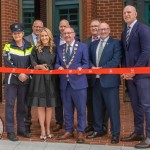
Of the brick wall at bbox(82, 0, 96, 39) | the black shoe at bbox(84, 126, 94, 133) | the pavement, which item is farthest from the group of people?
the brick wall at bbox(82, 0, 96, 39)

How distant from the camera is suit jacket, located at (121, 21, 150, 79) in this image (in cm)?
558

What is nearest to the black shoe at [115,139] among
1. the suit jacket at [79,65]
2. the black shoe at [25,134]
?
the suit jacket at [79,65]

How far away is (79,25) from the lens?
9977 millimetres

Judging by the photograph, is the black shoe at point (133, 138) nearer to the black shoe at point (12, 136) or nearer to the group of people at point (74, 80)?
the group of people at point (74, 80)

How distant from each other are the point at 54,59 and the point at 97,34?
939 millimetres

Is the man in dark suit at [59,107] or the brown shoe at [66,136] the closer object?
the brown shoe at [66,136]

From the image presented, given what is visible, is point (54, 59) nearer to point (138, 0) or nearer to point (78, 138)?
point (78, 138)

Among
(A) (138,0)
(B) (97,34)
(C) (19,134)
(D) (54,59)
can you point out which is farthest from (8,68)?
(A) (138,0)

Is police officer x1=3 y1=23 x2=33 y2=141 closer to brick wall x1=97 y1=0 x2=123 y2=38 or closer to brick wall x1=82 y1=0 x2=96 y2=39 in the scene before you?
brick wall x1=82 y1=0 x2=96 y2=39

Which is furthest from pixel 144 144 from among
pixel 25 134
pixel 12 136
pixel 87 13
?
pixel 87 13

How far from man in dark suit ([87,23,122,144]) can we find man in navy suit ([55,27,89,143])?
0.20m

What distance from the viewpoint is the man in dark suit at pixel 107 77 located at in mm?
5957

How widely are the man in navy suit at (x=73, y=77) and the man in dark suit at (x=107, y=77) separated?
20 centimetres

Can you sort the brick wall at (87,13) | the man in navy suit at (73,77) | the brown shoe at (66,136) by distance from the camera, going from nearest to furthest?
the man in navy suit at (73,77), the brown shoe at (66,136), the brick wall at (87,13)
